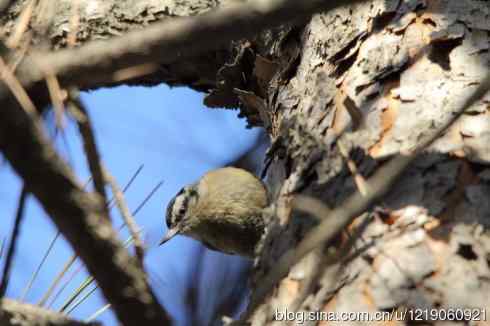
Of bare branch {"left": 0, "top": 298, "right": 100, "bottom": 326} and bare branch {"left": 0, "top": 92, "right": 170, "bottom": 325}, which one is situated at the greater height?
bare branch {"left": 0, "top": 92, "right": 170, "bottom": 325}

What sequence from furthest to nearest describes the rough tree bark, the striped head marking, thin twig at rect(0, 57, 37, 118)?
the striped head marking
the rough tree bark
thin twig at rect(0, 57, 37, 118)

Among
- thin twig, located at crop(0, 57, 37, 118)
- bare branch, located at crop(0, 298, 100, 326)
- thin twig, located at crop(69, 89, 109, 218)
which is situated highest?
thin twig, located at crop(0, 57, 37, 118)

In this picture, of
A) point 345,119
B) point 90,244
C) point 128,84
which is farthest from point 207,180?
point 90,244

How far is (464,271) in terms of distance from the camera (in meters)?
1.25

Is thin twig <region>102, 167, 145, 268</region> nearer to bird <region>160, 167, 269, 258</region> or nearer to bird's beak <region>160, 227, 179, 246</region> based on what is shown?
bird <region>160, 167, 269, 258</region>

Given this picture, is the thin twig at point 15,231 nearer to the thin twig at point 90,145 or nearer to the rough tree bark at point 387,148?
the thin twig at point 90,145

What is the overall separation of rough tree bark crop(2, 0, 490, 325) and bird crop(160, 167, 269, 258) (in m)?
0.40

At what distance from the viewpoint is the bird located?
2281mm

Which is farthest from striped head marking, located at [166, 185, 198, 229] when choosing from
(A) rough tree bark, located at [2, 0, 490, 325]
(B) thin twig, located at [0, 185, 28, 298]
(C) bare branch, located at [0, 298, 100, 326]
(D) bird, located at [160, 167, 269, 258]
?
(B) thin twig, located at [0, 185, 28, 298]

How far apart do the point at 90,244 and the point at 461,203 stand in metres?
0.68

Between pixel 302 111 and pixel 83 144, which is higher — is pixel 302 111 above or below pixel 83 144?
below

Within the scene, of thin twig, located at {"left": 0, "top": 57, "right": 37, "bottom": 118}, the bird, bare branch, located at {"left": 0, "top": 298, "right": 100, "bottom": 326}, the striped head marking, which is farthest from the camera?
the striped head marking

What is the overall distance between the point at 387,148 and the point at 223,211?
1089mm

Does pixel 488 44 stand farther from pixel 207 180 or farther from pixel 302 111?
pixel 207 180
